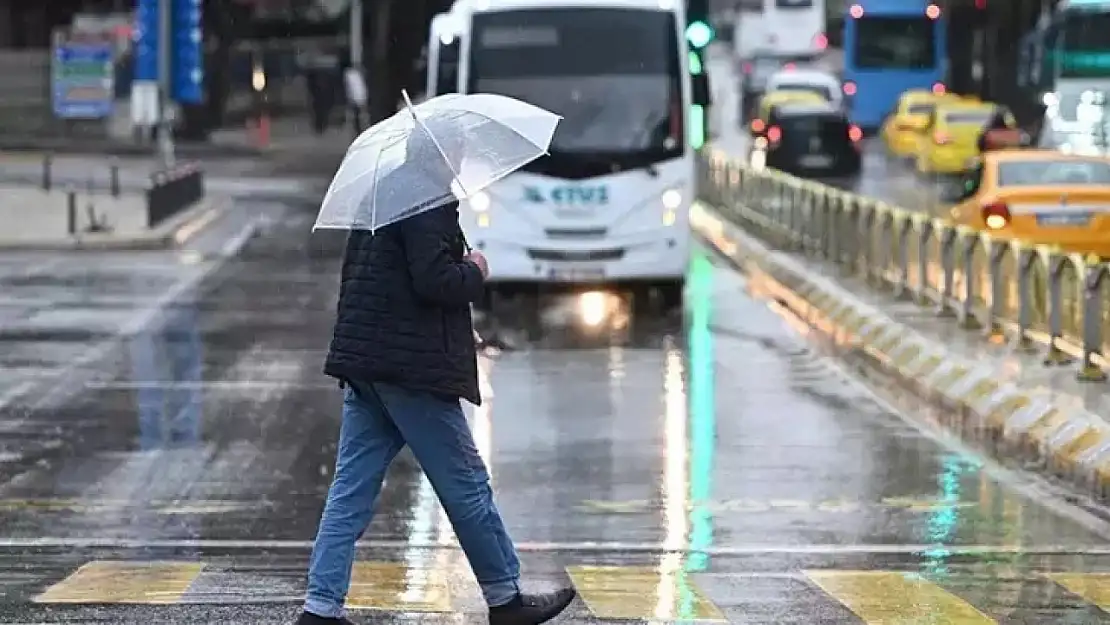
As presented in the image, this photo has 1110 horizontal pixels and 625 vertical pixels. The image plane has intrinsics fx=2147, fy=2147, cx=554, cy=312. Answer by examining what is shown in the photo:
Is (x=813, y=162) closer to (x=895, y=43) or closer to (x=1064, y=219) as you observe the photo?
(x=895, y=43)

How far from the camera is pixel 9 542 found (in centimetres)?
959

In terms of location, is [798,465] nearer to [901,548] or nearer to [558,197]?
[901,548]

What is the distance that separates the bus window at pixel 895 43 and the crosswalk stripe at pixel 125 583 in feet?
162

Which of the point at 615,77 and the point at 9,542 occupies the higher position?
the point at 615,77

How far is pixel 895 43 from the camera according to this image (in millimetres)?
57281

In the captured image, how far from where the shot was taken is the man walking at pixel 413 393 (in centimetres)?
700

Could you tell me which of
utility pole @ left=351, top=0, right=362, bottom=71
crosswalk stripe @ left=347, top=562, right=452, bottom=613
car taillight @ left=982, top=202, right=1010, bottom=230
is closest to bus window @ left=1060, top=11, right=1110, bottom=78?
car taillight @ left=982, top=202, right=1010, bottom=230

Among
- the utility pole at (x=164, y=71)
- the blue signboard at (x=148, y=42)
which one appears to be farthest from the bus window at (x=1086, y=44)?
the blue signboard at (x=148, y=42)

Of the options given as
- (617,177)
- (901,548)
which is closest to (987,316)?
(617,177)

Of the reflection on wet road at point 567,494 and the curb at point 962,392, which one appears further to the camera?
the curb at point 962,392

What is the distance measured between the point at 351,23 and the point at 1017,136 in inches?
1177

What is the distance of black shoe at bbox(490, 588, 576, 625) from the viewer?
7.28 meters

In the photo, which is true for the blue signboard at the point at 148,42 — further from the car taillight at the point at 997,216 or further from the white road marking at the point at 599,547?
the white road marking at the point at 599,547

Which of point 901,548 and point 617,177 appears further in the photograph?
point 617,177
